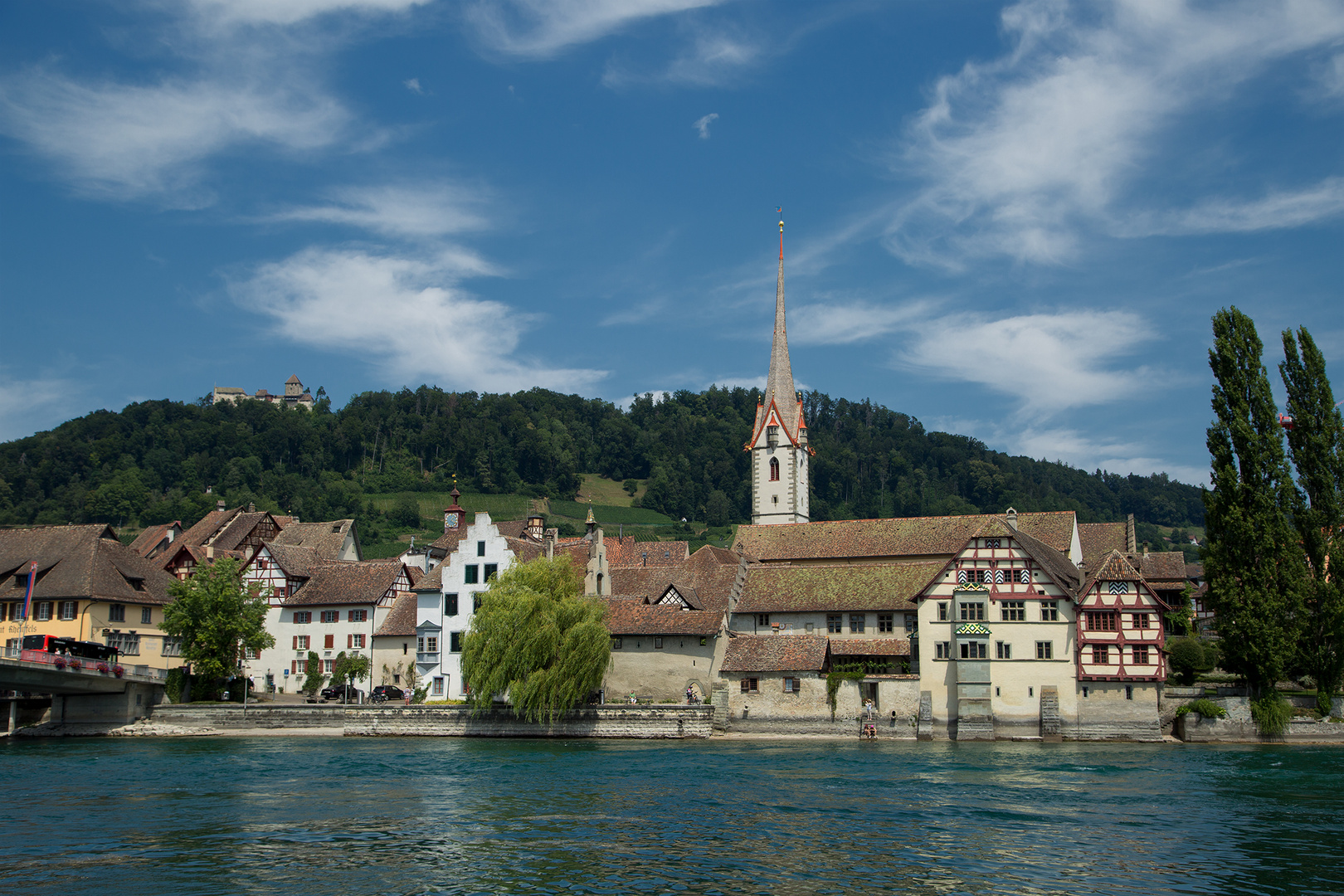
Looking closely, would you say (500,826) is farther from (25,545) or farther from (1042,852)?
(25,545)

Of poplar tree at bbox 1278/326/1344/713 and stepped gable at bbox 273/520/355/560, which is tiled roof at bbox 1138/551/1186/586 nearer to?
poplar tree at bbox 1278/326/1344/713

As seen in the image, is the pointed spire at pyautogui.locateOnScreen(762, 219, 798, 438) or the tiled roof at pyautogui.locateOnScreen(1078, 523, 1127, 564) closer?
the tiled roof at pyautogui.locateOnScreen(1078, 523, 1127, 564)

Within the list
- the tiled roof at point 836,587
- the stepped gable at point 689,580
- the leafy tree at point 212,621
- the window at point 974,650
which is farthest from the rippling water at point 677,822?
the stepped gable at point 689,580

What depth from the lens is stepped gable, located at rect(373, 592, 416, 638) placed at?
249 ft

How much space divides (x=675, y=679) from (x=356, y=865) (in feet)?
133

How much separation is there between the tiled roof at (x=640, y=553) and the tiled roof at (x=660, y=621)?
11.9 meters

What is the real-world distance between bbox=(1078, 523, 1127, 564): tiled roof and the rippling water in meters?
29.2

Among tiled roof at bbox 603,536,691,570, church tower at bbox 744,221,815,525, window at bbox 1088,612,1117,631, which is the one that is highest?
church tower at bbox 744,221,815,525

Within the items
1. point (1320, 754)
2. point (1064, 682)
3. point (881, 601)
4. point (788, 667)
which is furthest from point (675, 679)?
point (1320, 754)

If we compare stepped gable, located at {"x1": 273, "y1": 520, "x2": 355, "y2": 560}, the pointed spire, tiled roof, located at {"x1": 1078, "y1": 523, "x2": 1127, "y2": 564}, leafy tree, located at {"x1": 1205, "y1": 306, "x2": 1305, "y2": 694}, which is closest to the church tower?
the pointed spire

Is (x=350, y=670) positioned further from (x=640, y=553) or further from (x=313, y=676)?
(x=640, y=553)

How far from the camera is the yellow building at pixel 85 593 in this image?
7231 centimetres

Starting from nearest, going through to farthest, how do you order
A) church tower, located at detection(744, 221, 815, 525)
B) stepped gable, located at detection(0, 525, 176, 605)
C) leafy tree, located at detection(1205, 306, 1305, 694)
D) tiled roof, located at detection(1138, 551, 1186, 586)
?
leafy tree, located at detection(1205, 306, 1305, 694), stepped gable, located at detection(0, 525, 176, 605), tiled roof, located at detection(1138, 551, 1186, 586), church tower, located at detection(744, 221, 815, 525)

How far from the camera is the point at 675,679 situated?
68562mm
